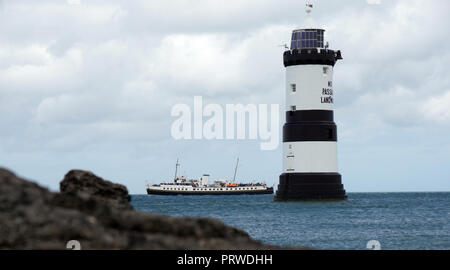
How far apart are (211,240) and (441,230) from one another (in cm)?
3439

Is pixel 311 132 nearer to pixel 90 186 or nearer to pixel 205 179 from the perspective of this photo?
pixel 90 186

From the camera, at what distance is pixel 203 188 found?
161 metres

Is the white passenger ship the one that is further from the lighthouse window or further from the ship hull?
the lighthouse window

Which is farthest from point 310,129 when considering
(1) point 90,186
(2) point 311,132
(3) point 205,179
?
(3) point 205,179

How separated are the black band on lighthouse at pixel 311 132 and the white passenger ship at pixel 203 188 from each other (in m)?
104

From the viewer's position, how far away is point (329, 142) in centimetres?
5612

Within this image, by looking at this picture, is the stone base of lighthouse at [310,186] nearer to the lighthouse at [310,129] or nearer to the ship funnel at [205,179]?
the lighthouse at [310,129]

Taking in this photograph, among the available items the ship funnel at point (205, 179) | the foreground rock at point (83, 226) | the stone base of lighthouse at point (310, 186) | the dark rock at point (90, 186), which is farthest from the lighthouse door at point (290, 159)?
the ship funnel at point (205, 179)

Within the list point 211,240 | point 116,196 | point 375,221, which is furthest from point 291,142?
point 211,240

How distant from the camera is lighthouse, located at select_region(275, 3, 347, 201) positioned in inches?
2199

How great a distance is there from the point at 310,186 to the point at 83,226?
47373 millimetres

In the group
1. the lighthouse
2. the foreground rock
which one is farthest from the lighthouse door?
the foreground rock

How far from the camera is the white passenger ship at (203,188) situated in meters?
160

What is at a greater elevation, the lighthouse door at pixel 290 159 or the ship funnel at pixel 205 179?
the ship funnel at pixel 205 179
